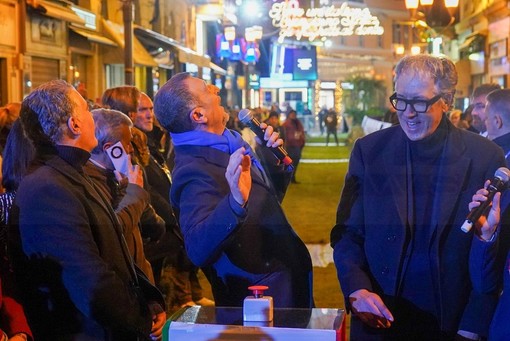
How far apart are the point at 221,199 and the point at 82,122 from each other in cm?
69

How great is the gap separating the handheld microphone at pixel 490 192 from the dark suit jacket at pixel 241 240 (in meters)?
0.97

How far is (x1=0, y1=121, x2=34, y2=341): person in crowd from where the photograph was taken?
11.2 ft

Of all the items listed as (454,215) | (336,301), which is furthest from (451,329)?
(336,301)

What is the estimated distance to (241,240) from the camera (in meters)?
3.70

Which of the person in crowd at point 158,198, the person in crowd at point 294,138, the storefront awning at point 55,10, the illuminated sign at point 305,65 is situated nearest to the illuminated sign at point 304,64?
the illuminated sign at point 305,65

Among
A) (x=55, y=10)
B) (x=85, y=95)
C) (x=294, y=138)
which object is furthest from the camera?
(x=294, y=138)

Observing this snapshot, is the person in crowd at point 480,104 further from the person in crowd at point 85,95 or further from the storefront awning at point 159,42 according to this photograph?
the storefront awning at point 159,42

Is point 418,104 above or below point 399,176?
above

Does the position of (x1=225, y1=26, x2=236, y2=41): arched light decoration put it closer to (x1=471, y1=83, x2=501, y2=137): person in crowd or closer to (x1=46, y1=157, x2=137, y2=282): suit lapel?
(x1=471, y1=83, x2=501, y2=137): person in crowd

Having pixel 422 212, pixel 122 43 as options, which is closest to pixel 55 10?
pixel 122 43

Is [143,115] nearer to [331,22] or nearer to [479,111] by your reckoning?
[479,111]

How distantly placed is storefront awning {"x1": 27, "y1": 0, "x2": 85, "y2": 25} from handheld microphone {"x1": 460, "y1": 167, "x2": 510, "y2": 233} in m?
13.4

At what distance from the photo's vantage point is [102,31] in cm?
1941

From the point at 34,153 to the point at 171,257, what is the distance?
344 cm
